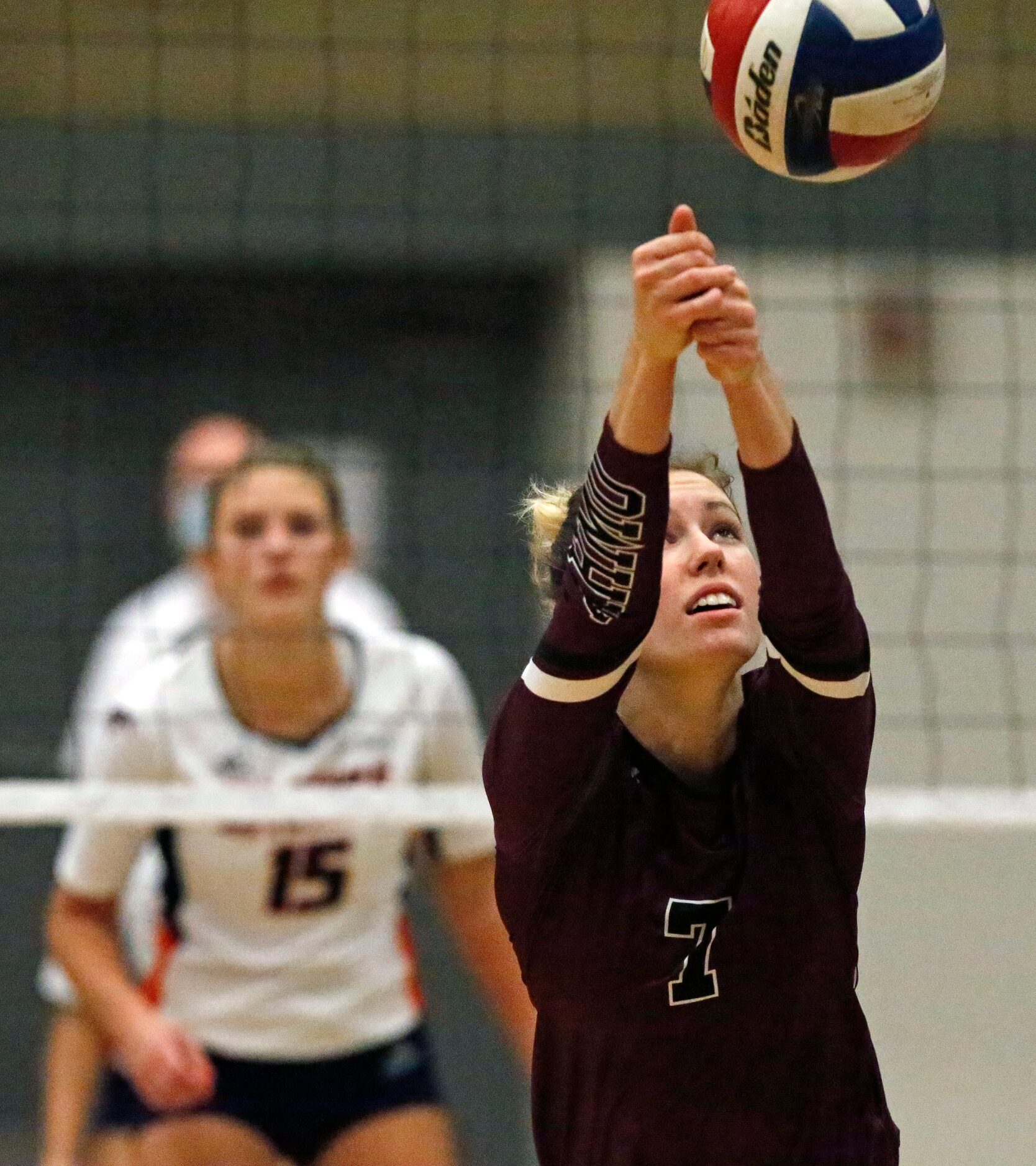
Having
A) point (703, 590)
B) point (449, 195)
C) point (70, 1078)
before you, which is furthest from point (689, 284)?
point (449, 195)

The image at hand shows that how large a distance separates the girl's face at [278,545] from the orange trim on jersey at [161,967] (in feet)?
1.92

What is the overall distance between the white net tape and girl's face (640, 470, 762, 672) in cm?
164

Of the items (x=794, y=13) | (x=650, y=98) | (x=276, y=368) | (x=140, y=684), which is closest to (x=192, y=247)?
(x=276, y=368)

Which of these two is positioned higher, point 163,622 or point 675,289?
point 675,289

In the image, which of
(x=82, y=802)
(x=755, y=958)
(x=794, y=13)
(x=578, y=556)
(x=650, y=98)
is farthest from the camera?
(x=650, y=98)

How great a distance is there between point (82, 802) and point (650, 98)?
3050 millimetres

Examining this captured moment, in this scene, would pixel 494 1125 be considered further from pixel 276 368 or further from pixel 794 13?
pixel 794 13

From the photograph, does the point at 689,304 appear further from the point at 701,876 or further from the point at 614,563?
the point at 701,876

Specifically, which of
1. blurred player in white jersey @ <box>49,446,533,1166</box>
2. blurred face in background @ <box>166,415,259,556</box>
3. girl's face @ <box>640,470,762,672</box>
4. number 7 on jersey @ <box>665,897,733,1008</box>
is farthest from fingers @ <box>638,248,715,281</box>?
blurred face in background @ <box>166,415,259,556</box>

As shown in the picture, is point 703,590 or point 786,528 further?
point 703,590

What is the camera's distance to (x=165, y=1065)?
3256 mm

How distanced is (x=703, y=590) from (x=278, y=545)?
1870mm

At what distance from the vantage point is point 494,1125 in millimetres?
5691

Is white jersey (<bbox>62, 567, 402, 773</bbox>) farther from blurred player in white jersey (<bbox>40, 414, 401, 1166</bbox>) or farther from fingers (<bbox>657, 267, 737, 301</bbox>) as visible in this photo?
fingers (<bbox>657, 267, 737, 301</bbox>)
